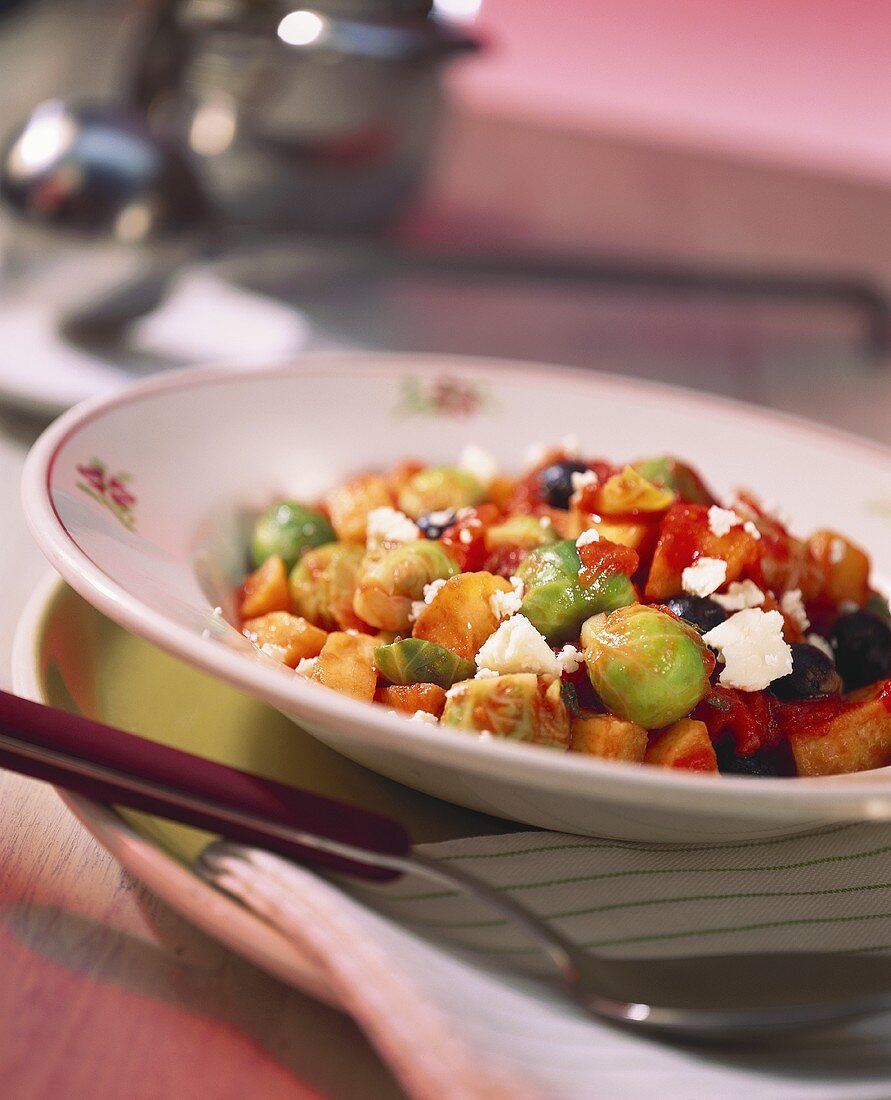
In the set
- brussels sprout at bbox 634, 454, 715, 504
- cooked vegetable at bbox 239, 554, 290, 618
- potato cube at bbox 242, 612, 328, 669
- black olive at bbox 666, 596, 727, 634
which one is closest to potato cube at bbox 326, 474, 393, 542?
cooked vegetable at bbox 239, 554, 290, 618

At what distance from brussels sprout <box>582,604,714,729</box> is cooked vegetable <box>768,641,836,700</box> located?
0.13m

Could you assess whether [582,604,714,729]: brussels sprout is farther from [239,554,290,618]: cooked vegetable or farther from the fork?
[239,554,290,618]: cooked vegetable

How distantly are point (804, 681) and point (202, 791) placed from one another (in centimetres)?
69

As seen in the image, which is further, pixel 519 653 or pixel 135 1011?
pixel 519 653

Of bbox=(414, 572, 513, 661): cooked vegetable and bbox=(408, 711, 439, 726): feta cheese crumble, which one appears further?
bbox=(414, 572, 513, 661): cooked vegetable

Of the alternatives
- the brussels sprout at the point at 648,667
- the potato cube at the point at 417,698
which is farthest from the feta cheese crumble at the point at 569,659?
the potato cube at the point at 417,698

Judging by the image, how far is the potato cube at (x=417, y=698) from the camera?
4.04ft

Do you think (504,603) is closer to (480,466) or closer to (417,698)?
(417,698)

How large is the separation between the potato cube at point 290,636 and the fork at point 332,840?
0.34m

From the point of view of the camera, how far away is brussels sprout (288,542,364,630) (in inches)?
57.6

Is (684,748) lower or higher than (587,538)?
lower

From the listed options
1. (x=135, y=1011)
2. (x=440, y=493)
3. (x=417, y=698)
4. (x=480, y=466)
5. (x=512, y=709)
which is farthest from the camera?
(x=480, y=466)

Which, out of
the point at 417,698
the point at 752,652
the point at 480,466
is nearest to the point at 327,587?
the point at 417,698

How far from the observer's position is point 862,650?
1.45 metres
